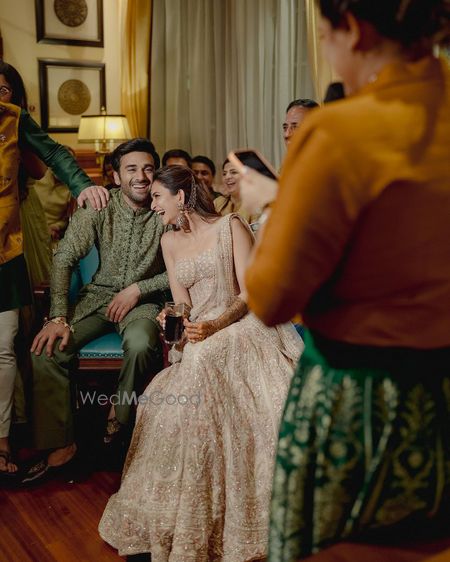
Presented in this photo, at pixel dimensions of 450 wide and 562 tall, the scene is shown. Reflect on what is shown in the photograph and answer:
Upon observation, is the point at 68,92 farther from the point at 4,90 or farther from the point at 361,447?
the point at 361,447

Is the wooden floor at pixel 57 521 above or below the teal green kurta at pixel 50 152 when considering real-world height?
below

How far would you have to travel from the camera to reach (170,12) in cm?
527

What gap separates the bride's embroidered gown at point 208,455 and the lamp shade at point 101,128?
123 inches

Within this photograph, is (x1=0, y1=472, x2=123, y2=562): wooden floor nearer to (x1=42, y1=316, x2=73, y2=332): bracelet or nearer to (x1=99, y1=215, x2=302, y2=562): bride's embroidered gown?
(x1=99, y1=215, x2=302, y2=562): bride's embroidered gown

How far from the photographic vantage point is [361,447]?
2.80 feet

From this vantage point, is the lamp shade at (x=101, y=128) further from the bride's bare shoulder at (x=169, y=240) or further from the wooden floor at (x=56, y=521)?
the wooden floor at (x=56, y=521)

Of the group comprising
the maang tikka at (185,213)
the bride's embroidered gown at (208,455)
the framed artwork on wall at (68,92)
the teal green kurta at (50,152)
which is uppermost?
the framed artwork on wall at (68,92)

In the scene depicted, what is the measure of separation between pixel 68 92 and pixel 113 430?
3500 mm

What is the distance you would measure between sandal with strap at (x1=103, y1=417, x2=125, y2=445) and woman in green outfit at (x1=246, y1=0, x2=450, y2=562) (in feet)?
6.08

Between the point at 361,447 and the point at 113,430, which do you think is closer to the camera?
the point at 361,447

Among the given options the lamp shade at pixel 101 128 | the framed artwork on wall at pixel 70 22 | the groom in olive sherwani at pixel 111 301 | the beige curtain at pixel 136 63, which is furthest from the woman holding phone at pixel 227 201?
the framed artwork on wall at pixel 70 22

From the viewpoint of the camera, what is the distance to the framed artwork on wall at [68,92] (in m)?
5.16

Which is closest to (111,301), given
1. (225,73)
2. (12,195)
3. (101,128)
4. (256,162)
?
(12,195)

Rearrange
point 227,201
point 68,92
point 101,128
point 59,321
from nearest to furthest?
point 59,321, point 227,201, point 101,128, point 68,92
